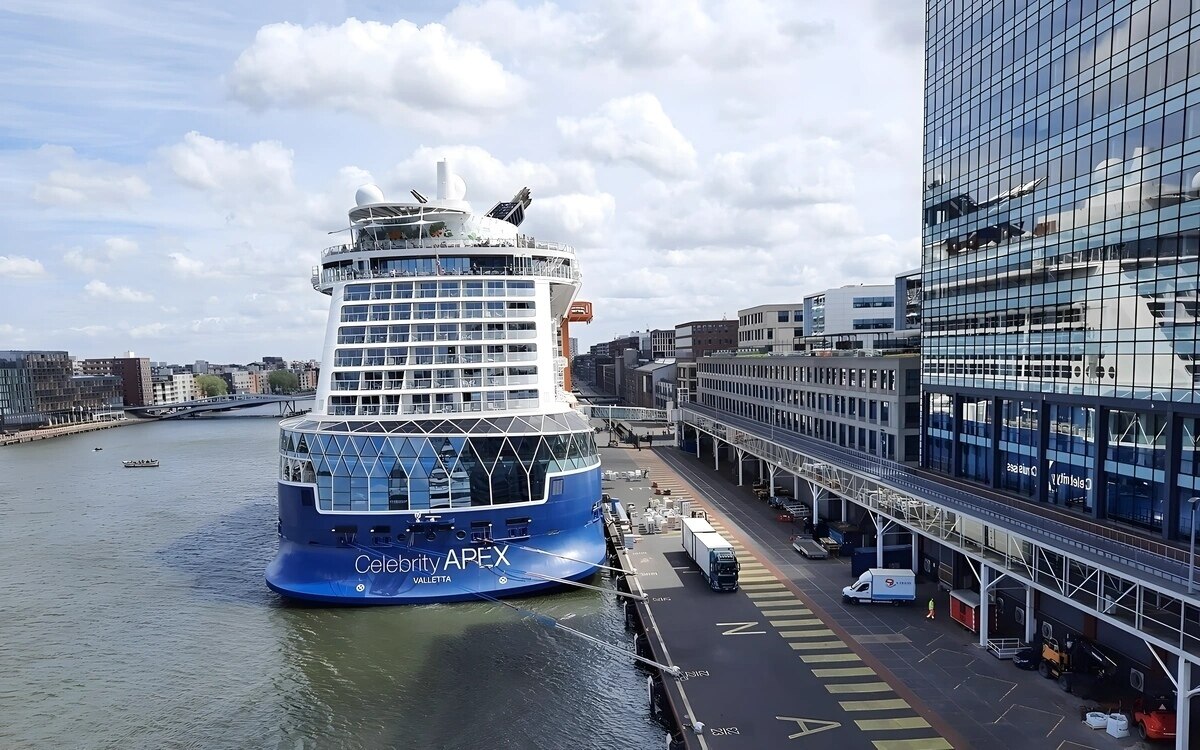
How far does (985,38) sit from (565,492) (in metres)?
31.1

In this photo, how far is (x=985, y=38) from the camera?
3497cm

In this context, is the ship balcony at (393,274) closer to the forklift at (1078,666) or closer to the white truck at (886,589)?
the white truck at (886,589)

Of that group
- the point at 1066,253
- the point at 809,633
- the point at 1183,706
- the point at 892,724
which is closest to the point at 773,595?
the point at 809,633

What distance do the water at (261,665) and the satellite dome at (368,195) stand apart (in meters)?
22.5

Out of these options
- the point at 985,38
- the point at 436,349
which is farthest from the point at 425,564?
the point at 985,38

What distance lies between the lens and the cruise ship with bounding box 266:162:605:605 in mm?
32500

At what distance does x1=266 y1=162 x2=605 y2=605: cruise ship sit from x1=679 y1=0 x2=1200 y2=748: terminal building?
1632 cm

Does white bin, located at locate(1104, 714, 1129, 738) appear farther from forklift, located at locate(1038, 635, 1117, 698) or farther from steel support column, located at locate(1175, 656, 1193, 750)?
forklift, located at locate(1038, 635, 1117, 698)

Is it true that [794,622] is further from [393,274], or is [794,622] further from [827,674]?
[393,274]

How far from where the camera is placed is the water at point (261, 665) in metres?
23.6

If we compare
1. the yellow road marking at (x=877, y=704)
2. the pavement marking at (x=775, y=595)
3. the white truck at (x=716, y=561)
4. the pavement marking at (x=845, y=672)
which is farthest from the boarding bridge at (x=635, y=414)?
the yellow road marking at (x=877, y=704)

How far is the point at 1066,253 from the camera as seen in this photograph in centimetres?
2909

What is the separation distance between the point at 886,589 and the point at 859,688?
340 inches

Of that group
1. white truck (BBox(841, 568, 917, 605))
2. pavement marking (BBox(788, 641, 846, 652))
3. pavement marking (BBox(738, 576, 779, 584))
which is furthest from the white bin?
pavement marking (BBox(738, 576, 779, 584))
